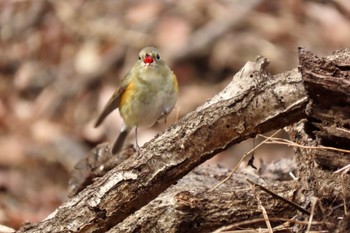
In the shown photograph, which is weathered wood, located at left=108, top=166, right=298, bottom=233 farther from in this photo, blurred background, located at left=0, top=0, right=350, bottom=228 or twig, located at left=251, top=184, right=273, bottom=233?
blurred background, located at left=0, top=0, right=350, bottom=228

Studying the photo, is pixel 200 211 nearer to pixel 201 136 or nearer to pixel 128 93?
pixel 201 136

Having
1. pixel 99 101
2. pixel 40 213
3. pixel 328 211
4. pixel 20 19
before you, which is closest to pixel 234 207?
pixel 328 211

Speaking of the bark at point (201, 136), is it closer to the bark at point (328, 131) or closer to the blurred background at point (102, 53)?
the bark at point (328, 131)

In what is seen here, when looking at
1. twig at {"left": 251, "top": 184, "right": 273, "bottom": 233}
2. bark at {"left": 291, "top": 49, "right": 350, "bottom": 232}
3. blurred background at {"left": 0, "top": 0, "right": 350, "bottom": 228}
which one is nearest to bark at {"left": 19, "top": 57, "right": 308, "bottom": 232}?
bark at {"left": 291, "top": 49, "right": 350, "bottom": 232}

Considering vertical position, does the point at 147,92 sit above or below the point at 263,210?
above

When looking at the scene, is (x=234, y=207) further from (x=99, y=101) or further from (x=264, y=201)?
(x=99, y=101)

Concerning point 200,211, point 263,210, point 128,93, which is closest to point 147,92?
point 128,93
